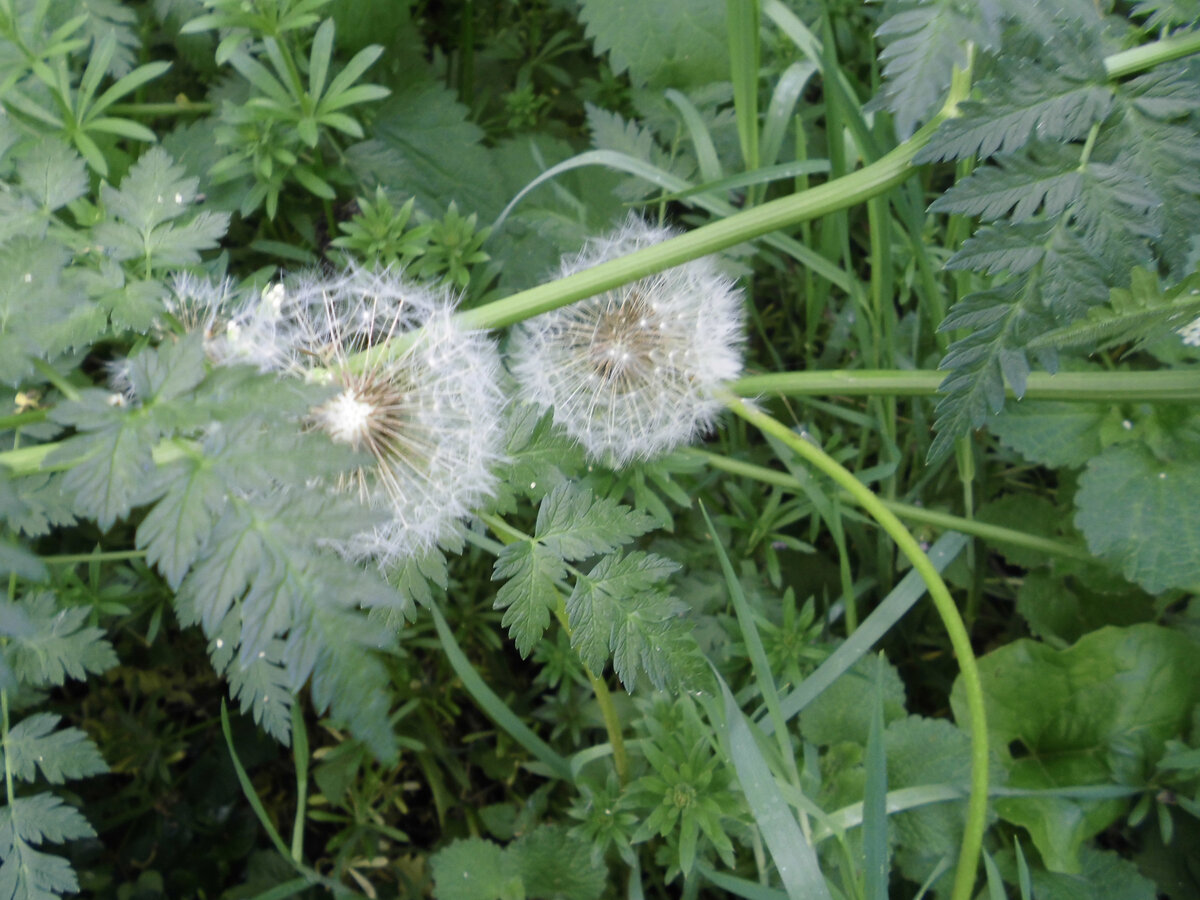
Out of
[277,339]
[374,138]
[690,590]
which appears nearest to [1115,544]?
[690,590]

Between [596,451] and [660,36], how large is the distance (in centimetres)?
120

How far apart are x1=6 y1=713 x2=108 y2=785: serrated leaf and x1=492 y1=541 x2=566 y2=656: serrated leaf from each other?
0.87m

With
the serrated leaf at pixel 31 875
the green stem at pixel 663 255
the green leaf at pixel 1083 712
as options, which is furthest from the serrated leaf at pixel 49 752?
the green leaf at pixel 1083 712

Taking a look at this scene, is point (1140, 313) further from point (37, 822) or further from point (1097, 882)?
point (37, 822)

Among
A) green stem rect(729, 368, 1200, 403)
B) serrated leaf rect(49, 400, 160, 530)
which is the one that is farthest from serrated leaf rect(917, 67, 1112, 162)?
serrated leaf rect(49, 400, 160, 530)

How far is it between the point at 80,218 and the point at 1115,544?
2389 mm

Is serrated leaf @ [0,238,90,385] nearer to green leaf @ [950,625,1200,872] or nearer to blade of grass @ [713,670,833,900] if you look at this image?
blade of grass @ [713,670,833,900]

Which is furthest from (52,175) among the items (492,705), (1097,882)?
(1097,882)

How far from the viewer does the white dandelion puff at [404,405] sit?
5.00 ft

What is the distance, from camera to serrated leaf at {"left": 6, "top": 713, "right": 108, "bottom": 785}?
162cm

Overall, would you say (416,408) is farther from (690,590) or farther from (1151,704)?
(1151,704)

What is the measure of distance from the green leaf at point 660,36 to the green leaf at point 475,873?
6.58 feet

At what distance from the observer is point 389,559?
1.51 m

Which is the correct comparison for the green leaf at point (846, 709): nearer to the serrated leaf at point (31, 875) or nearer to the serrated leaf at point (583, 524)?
the serrated leaf at point (583, 524)
